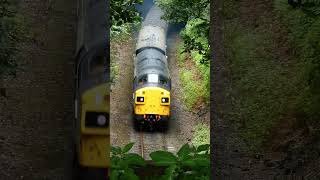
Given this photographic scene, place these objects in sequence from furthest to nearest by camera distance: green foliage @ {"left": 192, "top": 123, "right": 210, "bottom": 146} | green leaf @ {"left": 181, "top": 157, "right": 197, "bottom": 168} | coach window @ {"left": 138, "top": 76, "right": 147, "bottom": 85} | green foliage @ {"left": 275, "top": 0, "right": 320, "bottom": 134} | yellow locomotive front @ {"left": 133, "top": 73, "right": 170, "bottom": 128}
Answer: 1. green foliage @ {"left": 192, "top": 123, "right": 210, "bottom": 146}
2. coach window @ {"left": 138, "top": 76, "right": 147, "bottom": 85}
3. yellow locomotive front @ {"left": 133, "top": 73, "right": 170, "bottom": 128}
4. green leaf @ {"left": 181, "top": 157, "right": 197, "bottom": 168}
5. green foliage @ {"left": 275, "top": 0, "right": 320, "bottom": 134}

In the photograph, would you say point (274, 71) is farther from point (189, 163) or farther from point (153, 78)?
point (153, 78)

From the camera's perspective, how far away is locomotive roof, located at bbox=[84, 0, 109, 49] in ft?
7.27

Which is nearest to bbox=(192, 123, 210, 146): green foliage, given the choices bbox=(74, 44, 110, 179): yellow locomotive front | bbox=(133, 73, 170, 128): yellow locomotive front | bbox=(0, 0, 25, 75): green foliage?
bbox=(133, 73, 170, 128): yellow locomotive front

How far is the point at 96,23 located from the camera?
2244 millimetres

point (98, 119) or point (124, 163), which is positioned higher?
point (98, 119)

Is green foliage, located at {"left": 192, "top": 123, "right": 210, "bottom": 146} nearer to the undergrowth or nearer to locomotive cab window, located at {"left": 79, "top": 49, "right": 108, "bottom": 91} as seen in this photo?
the undergrowth

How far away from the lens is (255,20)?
2812 millimetres

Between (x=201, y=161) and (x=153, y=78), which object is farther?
(x=153, y=78)

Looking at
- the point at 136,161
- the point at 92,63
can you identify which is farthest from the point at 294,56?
the point at 136,161

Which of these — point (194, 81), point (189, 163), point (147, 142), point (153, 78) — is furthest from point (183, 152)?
point (194, 81)

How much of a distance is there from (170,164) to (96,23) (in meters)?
1.57

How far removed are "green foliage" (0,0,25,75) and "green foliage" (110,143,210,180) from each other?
1.20 m

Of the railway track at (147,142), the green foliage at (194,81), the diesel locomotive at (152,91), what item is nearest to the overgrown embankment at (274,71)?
the railway track at (147,142)

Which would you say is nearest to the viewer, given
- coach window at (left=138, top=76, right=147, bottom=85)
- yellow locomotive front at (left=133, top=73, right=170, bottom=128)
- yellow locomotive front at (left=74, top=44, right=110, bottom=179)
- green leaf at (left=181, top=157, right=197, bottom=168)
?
yellow locomotive front at (left=74, top=44, right=110, bottom=179)
